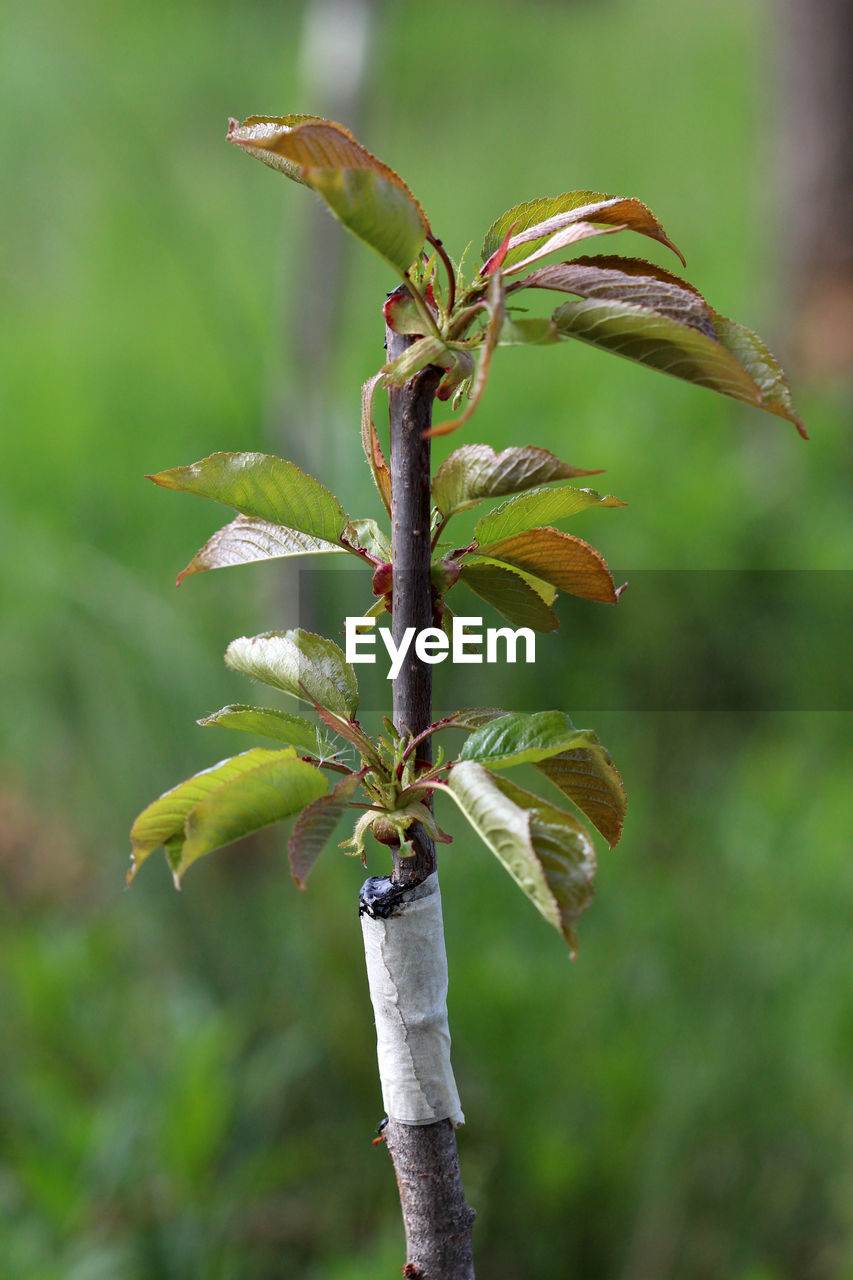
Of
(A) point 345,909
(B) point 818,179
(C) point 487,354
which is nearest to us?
(C) point 487,354

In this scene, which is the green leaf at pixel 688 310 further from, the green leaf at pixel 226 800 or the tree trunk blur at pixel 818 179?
the tree trunk blur at pixel 818 179

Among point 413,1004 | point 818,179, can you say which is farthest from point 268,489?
point 818,179

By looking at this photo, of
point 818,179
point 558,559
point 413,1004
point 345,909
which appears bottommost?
point 345,909

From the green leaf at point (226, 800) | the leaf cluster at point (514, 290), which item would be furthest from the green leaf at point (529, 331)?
the green leaf at point (226, 800)

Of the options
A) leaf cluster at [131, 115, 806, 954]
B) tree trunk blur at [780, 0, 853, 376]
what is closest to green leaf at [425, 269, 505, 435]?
leaf cluster at [131, 115, 806, 954]

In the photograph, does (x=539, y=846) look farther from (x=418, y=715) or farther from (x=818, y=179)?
(x=818, y=179)

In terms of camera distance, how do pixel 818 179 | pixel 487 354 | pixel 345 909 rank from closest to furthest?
pixel 487 354
pixel 345 909
pixel 818 179
